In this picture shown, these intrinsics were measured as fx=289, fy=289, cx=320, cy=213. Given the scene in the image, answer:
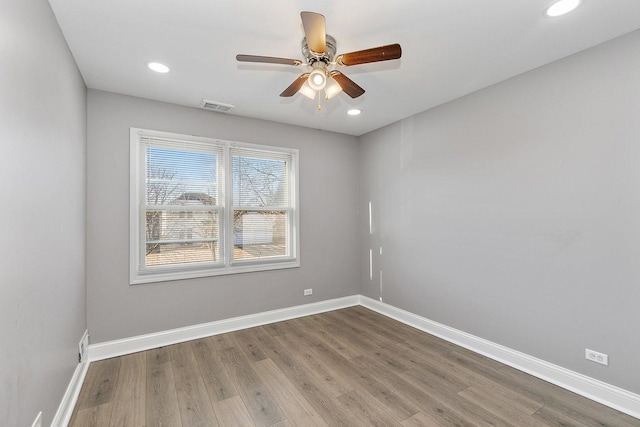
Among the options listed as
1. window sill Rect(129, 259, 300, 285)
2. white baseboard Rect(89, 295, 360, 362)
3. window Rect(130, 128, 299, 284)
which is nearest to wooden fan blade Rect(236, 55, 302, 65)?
window Rect(130, 128, 299, 284)

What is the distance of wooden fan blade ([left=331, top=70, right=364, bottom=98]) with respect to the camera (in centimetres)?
207

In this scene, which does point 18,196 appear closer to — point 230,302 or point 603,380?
point 230,302

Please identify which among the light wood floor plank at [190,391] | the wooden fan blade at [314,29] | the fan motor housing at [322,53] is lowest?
the light wood floor plank at [190,391]

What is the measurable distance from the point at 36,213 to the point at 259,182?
2.47 meters

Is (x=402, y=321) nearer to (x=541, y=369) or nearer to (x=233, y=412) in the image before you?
(x=541, y=369)

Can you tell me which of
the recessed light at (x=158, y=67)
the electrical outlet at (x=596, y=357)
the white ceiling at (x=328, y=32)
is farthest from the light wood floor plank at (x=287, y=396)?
the recessed light at (x=158, y=67)

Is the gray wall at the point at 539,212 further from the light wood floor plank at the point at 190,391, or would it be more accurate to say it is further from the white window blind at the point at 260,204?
the light wood floor plank at the point at 190,391

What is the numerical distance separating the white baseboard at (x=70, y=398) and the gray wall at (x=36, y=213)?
70mm

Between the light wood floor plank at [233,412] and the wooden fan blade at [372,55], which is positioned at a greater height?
the wooden fan blade at [372,55]

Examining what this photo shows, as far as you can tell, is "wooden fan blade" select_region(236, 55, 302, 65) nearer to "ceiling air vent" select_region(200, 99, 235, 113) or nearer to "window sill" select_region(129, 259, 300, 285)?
"ceiling air vent" select_region(200, 99, 235, 113)

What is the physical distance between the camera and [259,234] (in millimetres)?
3902

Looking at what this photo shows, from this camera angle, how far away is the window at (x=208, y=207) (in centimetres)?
317

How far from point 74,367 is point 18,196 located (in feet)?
5.77

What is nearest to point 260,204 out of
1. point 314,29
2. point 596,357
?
point 314,29
